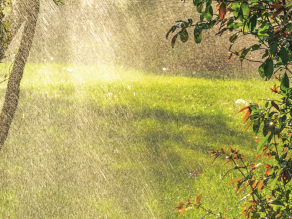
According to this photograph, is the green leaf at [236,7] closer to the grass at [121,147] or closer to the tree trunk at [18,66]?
the grass at [121,147]

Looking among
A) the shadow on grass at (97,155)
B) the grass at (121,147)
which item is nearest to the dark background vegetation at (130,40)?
the grass at (121,147)

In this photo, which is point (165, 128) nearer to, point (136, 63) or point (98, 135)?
point (98, 135)

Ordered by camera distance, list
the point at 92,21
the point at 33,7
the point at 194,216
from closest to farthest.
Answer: the point at 194,216, the point at 33,7, the point at 92,21

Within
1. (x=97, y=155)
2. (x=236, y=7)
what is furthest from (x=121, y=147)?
(x=236, y=7)

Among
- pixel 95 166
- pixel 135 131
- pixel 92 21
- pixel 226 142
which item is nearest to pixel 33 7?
pixel 95 166

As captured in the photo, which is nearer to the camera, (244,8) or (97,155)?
(244,8)

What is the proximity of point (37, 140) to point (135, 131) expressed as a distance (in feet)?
5.29

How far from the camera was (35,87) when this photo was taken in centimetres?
787

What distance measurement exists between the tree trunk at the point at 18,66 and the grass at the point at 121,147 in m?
0.90

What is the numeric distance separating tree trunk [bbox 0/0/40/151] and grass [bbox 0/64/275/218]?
90 centimetres

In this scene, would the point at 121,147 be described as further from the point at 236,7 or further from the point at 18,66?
the point at 236,7

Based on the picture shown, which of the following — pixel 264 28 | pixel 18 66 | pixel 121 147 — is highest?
pixel 264 28

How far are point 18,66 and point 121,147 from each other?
2000 mm

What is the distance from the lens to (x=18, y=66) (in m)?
3.23
